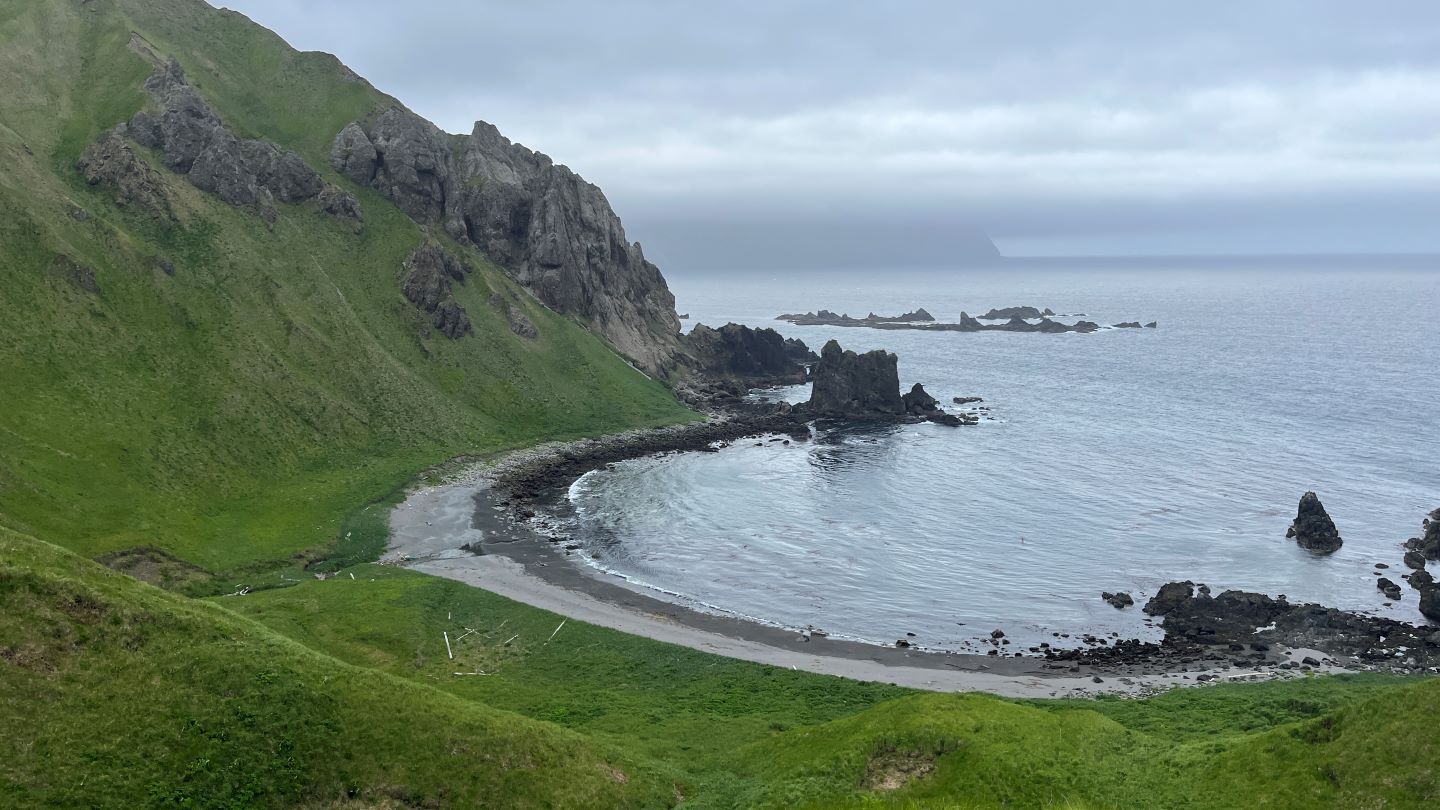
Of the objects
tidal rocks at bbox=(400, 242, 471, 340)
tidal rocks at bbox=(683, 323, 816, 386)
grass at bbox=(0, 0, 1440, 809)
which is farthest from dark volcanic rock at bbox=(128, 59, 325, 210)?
tidal rocks at bbox=(683, 323, 816, 386)

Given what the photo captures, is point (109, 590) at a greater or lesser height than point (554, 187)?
lesser

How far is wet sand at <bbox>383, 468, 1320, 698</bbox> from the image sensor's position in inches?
2402

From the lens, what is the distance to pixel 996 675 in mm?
62219

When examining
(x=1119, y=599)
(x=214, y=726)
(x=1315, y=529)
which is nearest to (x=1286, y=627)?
(x=1119, y=599)

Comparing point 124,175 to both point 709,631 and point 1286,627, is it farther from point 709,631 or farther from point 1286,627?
point 1286,627

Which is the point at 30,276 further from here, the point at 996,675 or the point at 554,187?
the point at 996,675

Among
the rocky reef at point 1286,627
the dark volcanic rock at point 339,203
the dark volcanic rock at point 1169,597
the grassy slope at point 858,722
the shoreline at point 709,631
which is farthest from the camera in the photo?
the dark volcanic rock at point 339,203

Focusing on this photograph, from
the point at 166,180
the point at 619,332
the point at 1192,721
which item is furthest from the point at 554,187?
the point at 1192,721

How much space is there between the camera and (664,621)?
235 ft

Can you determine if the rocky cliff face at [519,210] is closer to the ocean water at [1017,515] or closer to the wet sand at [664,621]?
the ocean water at [1017,515]

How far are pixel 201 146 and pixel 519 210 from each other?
5349 centimetres

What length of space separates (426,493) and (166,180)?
65.2 meters

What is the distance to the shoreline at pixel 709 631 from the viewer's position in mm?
61312

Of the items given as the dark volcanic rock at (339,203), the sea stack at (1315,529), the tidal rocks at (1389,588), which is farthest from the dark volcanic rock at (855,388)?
the tidal rocks at (1389,588)
